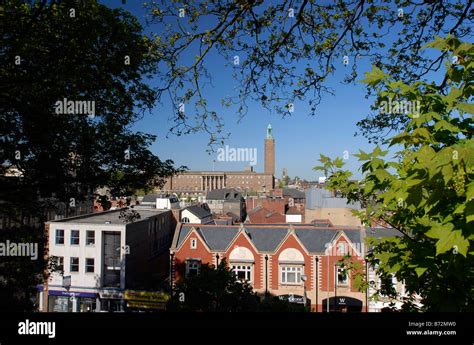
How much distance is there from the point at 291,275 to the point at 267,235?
4.22m

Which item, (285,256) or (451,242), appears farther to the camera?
(285,256)

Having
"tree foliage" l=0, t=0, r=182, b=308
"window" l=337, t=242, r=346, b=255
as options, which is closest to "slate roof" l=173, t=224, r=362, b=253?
"window" l=337, t=242, r=346, b=255

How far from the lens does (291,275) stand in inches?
999

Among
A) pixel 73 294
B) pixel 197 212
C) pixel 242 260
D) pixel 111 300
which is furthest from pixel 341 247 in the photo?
pixel 197 212

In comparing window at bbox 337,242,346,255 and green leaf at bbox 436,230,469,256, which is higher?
green leaf at bbox 436,230,469,256

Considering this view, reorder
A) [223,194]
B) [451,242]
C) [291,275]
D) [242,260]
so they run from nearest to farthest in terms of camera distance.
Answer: [451,242] < [291,275] < [242,260] < [223,194]

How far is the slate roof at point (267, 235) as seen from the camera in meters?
26.6

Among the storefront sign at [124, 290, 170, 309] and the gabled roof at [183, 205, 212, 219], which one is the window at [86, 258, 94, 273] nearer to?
the storefront sign at [124, 290, 170, 309]

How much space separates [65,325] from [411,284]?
4375 millimetres

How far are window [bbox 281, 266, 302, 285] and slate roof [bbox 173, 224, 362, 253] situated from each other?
185 cm

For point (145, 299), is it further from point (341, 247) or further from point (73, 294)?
point (341, 247)

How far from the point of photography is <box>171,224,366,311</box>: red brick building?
2439 cm

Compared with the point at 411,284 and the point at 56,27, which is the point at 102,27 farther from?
the point at 411,284

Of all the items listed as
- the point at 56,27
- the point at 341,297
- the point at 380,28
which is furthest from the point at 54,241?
the point at 380,28
